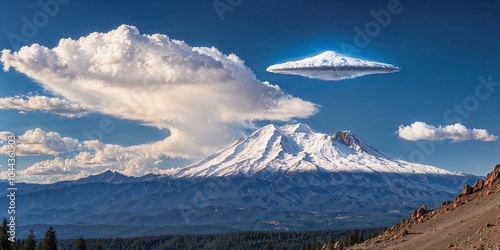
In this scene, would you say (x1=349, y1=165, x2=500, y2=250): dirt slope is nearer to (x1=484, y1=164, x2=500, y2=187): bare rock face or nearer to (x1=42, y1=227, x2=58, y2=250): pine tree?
(x1=484, y1=164, x2=500, y2=187): bare rock face

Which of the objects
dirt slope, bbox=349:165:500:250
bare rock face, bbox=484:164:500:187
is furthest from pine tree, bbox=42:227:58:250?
bare rock face, bbox=484:164:500:187

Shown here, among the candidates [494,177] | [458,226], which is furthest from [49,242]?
[494,177]

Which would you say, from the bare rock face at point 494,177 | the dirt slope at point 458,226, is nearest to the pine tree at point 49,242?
the dirt slope at point 458,226

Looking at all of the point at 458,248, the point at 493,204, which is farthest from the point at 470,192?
the point at 458,248

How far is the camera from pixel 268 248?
638 feet

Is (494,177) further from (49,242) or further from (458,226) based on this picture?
(49,242)

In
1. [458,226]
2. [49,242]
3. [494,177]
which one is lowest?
[458,226]

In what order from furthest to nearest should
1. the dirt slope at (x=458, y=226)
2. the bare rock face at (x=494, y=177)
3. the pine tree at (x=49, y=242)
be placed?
1. the pine tree at (x=49, y=242)
2. the bare rock face at (x=494, y=177)
3. the dirt slope at (x=458, y=226)

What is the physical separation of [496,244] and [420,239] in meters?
15.0

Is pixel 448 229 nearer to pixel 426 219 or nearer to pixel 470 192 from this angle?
pixel 426 219

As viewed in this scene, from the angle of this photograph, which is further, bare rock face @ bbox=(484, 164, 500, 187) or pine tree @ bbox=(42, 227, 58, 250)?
pine tree @ bbox=(42, 227, 58, 250)

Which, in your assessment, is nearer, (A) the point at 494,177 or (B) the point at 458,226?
(B) the point at 458,226

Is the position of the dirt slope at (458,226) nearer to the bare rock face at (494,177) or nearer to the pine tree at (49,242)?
the bare rock face at (494,177)

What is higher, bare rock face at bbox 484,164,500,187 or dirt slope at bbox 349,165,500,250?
bare rock face at bbox 484,164,500,187
